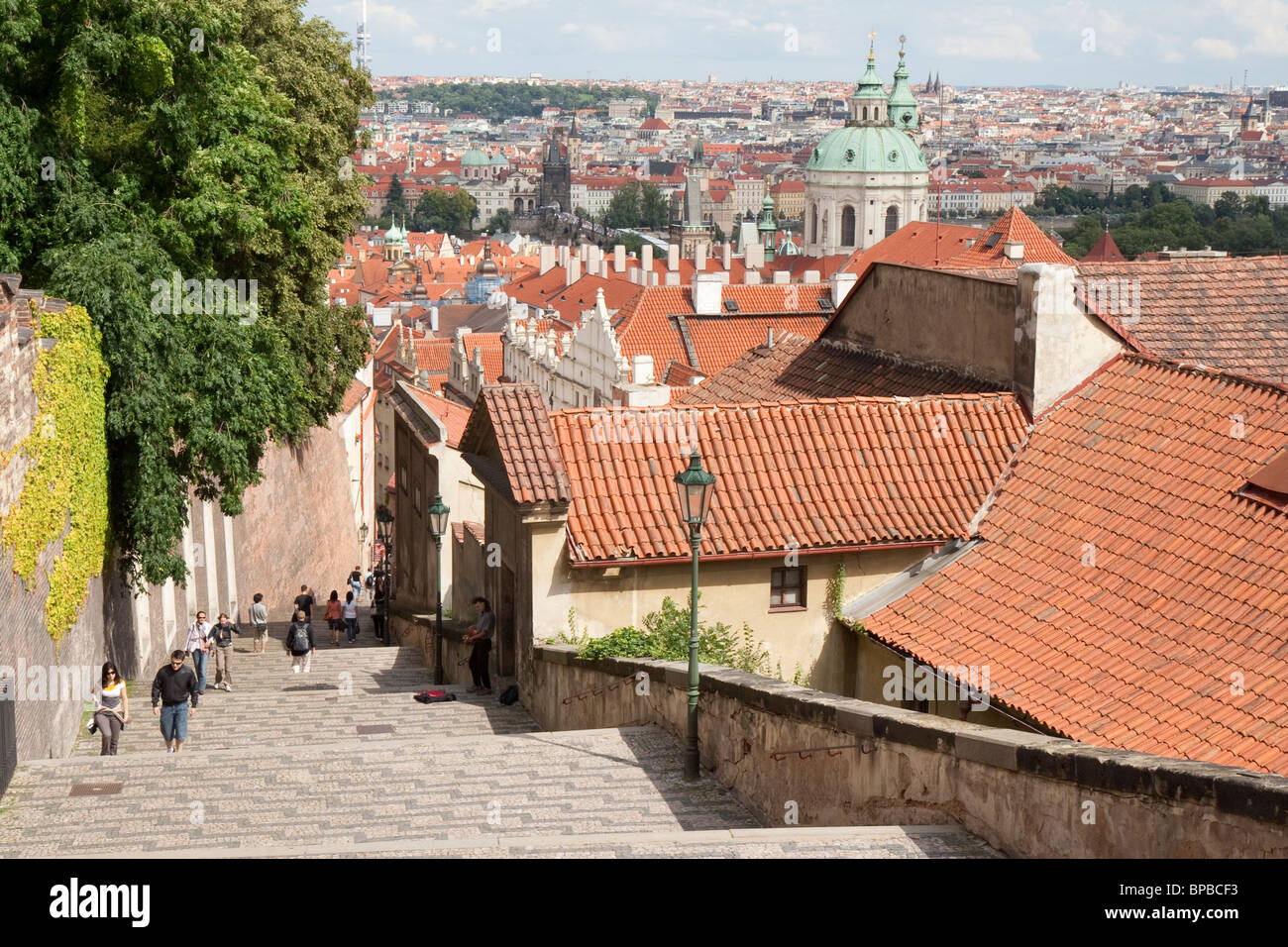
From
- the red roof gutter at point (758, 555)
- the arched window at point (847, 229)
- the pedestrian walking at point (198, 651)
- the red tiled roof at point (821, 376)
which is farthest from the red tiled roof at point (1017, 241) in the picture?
the arched window at point (847, 229)

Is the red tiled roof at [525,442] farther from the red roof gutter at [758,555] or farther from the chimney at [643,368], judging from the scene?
the chimney at [643,368]

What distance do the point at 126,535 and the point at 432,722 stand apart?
4.56 metres

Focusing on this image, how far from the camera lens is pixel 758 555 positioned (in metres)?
13.5

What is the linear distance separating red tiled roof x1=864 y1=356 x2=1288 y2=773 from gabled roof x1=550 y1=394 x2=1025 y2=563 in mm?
472

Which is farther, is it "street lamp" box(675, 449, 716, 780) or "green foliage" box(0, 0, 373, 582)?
"green foliage" box(0, 0, 373, 582)

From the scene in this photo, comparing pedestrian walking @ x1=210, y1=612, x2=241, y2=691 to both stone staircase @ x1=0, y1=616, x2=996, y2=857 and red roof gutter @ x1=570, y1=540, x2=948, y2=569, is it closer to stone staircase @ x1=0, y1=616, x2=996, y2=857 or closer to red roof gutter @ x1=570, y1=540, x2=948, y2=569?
stone staircase @ x1=0, y1=616, x2=996, y2=857

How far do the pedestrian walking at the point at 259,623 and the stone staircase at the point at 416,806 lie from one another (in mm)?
8709

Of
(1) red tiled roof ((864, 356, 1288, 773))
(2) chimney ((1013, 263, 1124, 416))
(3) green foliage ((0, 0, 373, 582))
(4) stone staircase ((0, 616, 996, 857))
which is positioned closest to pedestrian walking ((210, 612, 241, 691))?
(3) green foliage ((0, 0, 373, 582))

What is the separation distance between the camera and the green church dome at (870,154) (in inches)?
5281

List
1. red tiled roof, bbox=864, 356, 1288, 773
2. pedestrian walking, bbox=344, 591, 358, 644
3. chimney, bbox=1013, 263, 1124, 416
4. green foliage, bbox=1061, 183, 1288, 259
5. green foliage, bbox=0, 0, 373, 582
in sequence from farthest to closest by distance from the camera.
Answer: green foliage, bbox=1061, 183, 1288, 259 → pedestrian walking, bbox=344, 591, 358, 644 → green foliage, bbox=0, 0, 373, 582 → chimney, bbox=1013, 263, 1124, 416 → red tiled roof, bbox=864, 356, 1288, 773

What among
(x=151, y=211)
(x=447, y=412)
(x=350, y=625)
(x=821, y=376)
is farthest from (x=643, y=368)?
(x=151, y=211)

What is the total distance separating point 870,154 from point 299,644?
121 metres

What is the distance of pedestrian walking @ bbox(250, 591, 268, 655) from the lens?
882 inches
